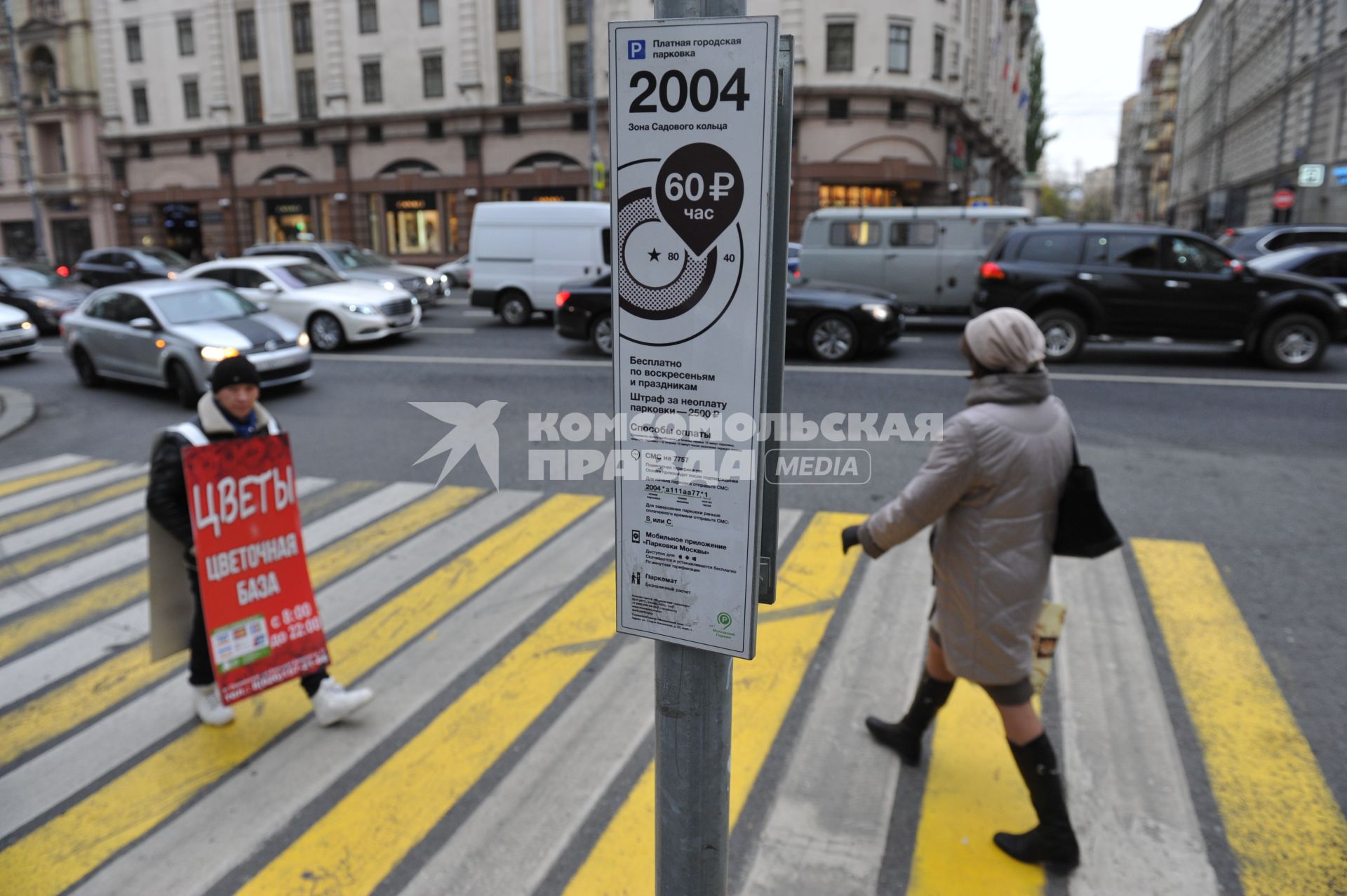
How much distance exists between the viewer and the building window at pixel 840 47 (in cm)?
3428

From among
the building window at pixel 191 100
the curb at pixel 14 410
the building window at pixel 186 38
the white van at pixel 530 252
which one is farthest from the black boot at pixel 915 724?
the building window at pixel 186 38

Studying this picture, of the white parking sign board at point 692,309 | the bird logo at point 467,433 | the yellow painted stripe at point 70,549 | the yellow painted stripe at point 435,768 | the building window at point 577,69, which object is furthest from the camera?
the building window at point 577,69

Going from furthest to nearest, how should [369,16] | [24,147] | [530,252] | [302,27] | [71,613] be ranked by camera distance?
[24,147] → [302,27] → [369,16] → [530,252] → [71,613]

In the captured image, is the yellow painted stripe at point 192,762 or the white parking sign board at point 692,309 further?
the yellow painted stripe at point 192,762

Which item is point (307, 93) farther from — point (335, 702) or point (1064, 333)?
point (335, 702)

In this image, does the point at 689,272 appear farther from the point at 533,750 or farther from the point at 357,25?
the point at 357,25

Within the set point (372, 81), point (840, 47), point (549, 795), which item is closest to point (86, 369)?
point (549, 795)

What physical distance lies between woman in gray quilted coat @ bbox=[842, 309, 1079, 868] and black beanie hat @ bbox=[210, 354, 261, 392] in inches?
112

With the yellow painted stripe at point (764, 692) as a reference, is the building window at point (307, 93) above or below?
above

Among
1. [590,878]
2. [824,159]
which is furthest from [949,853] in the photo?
[824,159]

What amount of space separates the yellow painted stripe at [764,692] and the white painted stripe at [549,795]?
0.55ft

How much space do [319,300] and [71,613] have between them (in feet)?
35.7

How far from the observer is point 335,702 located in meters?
4.20

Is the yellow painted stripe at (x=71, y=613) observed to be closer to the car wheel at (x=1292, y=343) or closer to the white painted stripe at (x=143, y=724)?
the white painted stripe at (x=143, y=724)
